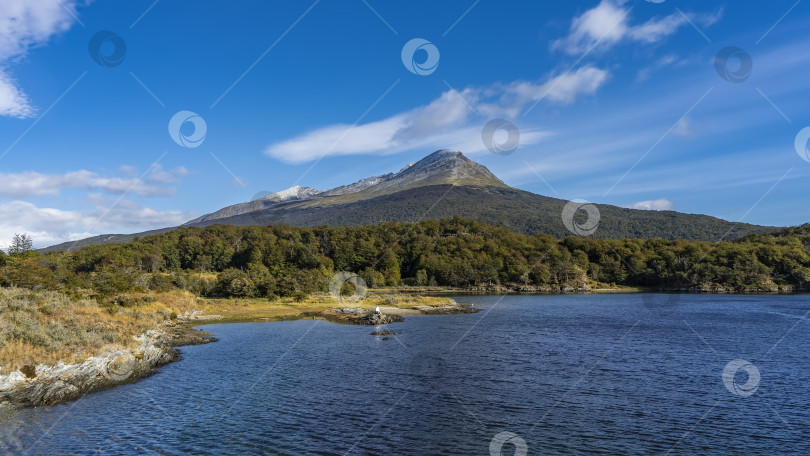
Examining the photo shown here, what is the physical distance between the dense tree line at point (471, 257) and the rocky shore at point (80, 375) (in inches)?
3041

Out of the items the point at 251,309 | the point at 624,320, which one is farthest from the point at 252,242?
the point at 624,320

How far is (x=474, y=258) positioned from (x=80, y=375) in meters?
147

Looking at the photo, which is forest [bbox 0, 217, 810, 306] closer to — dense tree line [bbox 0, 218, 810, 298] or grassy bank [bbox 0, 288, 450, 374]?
dense tree line [bbox 0, 218, 810, 298]

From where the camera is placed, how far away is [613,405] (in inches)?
1019

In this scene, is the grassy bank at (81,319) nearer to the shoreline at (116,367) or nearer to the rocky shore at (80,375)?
the shoreline at (116,367)

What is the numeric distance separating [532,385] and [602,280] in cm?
15937

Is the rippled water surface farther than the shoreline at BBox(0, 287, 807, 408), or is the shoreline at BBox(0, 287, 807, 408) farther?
the shoreline at BBox(0, 287, 807, 408)

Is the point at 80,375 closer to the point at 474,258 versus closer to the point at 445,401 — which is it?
the point at 445,401

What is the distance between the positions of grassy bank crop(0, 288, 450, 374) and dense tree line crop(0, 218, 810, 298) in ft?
145

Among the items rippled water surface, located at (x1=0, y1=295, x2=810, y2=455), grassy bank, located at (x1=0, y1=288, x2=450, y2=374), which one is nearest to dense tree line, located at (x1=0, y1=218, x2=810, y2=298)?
grassy bank, located at (x1=0, y1=288, x2=450, y2=374)

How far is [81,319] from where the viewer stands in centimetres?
3881

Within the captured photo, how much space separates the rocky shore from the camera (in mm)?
25859

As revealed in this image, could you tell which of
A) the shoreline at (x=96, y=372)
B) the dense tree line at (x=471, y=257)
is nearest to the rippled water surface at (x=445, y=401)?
the shoreline at (x=96, y=372)

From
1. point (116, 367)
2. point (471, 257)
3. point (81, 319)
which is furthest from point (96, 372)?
point (471, 257)
